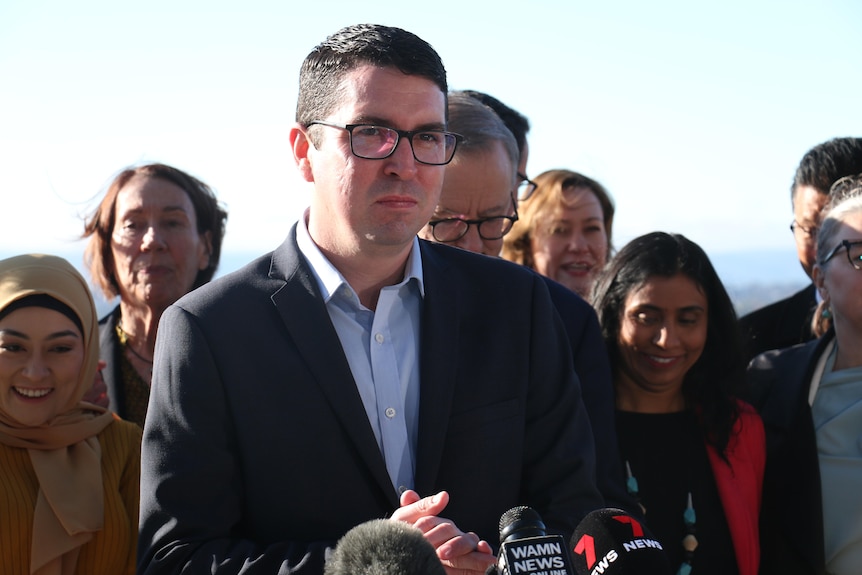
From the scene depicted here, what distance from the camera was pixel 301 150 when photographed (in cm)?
275

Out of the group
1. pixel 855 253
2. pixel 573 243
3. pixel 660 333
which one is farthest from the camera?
pixel 573 243

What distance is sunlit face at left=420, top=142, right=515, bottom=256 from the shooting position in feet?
12.3

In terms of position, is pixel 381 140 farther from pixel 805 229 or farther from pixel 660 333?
pixel 805 229

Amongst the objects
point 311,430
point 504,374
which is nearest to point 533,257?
point 504,374

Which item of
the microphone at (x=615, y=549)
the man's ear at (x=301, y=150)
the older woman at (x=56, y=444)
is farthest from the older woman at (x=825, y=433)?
the older woman at (x=56, y=444)

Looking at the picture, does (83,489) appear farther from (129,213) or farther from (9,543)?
(129,213)

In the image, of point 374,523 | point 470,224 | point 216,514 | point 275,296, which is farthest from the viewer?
point 470,224

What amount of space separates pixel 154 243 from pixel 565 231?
2171mm

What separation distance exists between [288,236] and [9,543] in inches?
61.9

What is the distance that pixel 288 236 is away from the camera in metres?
2.78

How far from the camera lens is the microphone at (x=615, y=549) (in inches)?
70.1

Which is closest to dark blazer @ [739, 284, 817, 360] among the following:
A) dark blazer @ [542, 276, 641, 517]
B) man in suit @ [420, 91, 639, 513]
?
man in suit @ [420, 91, 639, 513]

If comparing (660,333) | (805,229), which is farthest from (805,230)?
(660,333)

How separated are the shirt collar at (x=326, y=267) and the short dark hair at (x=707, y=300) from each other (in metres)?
1.46
